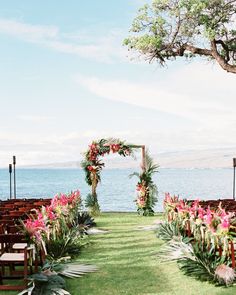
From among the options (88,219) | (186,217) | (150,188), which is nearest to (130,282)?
(186,217)

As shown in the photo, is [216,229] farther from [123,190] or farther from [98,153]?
[123,190]

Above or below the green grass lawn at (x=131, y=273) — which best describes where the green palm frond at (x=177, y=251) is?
above

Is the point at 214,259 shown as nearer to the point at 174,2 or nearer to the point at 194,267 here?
the point at 194,267

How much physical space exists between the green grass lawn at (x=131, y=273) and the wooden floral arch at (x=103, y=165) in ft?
21.6

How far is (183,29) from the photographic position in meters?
19.1

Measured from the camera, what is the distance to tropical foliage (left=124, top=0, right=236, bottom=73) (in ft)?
60.8

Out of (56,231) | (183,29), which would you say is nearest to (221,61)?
(183,29)

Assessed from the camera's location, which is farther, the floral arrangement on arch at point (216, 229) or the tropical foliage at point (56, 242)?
the floral arrangement on arch at point (216, 229)

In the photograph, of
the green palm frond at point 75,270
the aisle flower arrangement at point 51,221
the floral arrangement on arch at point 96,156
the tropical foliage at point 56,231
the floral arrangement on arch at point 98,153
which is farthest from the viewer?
the floral arrangement on arch at point 98,153

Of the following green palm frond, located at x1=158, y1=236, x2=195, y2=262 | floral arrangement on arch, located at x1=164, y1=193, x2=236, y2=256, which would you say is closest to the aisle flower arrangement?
green palm frond, located at x1=158, y1=236, x2=195, y2=262

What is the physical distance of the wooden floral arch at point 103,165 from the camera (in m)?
20.8

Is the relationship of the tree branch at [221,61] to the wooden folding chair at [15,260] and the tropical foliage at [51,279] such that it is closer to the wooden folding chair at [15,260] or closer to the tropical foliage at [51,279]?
the tropical foliage at [51,279]

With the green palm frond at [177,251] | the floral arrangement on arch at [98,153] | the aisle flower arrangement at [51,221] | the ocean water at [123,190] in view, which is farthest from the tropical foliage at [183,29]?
the green palm frond at [177,251]

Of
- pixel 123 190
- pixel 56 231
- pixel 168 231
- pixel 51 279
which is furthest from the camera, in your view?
pixel 123 190
